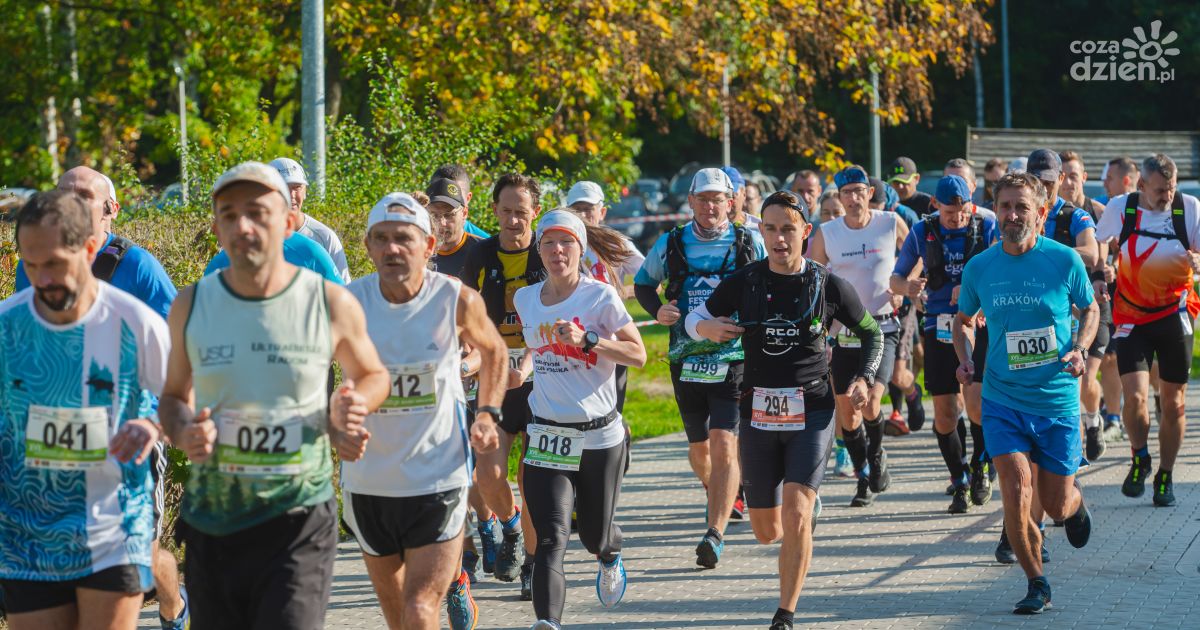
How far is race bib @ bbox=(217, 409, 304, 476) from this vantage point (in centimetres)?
449

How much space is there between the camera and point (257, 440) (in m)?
4.49

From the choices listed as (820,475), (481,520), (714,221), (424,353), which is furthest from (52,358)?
(714,221)

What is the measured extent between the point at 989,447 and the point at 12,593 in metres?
4.49

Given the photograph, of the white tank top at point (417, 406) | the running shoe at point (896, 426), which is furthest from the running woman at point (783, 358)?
the running shoe at point (896, 426)

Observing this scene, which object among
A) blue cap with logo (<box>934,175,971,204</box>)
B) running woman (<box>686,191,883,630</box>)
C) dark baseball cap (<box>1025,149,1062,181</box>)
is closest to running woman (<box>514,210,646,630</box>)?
running woman (<box>686,191,883,630</box>)

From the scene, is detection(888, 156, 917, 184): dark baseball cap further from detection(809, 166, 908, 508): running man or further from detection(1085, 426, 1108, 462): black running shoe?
detection(1085, 426, 1108, 462): black running shoe

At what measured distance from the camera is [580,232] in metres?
6.94

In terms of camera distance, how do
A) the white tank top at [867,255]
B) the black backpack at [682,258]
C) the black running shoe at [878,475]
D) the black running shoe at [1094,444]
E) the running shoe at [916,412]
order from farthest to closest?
1. the running shoe at [916,412]
2. the black running shoe at [1094,444]
3. the white tank top at [867,255]
4. the black running shoe at [878,475]
5. the black backpack at [682,258]

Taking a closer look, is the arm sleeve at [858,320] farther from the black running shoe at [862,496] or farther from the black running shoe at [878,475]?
the black running shoe at [878,475]

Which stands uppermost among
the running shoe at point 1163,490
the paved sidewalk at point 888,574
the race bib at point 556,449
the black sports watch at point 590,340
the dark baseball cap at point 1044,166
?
the dark baseball cap at point 1044,166

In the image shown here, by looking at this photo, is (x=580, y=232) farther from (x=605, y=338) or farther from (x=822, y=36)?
(x=822, y=36)

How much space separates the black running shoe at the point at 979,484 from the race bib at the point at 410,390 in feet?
17.4

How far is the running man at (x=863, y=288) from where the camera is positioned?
396 inches

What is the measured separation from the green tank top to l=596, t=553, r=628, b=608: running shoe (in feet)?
9.16
